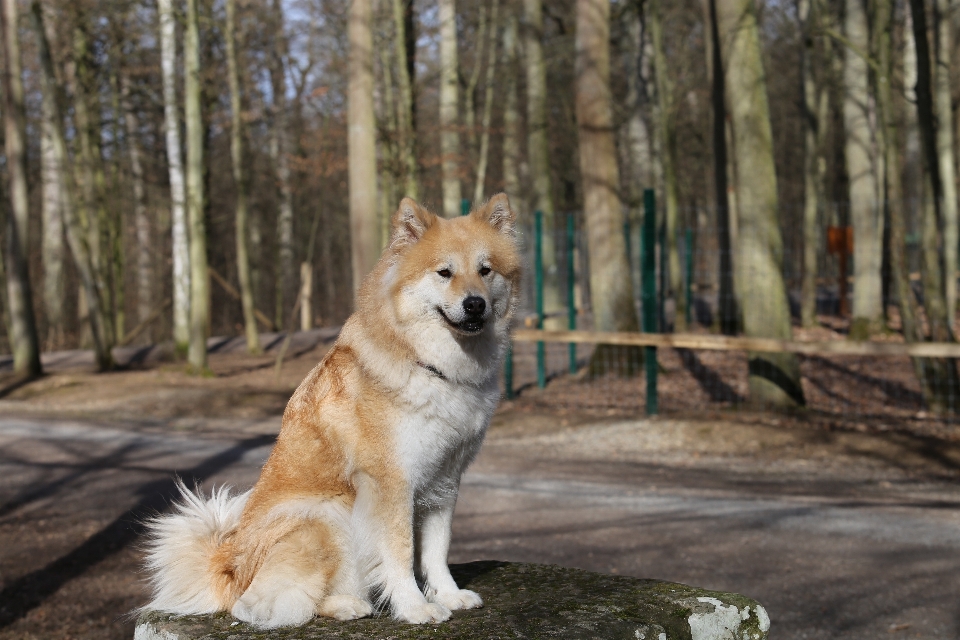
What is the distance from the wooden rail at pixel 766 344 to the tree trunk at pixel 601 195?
1.82m

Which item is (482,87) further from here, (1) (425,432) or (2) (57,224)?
(1) (425,432)

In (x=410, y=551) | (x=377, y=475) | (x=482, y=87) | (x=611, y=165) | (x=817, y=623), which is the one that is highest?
(x=482, y=87)

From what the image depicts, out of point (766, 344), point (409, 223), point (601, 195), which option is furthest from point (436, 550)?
point (601, 195)

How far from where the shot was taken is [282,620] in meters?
3.15

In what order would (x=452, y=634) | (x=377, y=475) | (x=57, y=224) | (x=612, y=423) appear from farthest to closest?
(x=57, y=224) → (x=612, y=423) → (x=377, y=475) → (x=452, y=634)

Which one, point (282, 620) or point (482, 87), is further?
point (482, 87)

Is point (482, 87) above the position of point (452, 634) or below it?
above

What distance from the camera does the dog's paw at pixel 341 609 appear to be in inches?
130

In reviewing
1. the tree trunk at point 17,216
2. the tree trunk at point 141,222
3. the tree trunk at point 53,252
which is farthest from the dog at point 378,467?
the tree trunk at point 53,252

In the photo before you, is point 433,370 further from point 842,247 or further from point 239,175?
point 842,247

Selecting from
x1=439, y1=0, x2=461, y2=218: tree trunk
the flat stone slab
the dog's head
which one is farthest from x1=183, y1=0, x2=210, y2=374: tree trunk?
the flat stone slab

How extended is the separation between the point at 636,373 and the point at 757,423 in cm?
323

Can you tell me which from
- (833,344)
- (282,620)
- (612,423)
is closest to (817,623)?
(282,620)

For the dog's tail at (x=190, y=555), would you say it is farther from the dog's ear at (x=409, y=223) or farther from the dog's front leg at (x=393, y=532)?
the dog's ear at (x=409, y=223)
